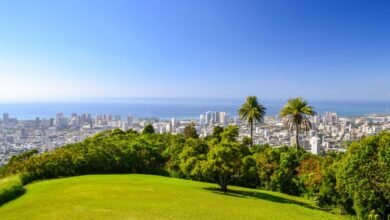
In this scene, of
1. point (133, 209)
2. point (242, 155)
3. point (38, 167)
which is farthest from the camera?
point (38, 167)

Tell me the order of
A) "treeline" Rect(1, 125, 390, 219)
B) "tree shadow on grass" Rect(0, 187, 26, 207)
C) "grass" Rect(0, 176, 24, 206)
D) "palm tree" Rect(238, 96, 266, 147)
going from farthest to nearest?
"palm tree" Rect(238, 96, 266, 147)
"grass" Rect(0, 176, 24, 206)
"tree shadow on grass" Rect(0, 187, 26, 207)
"treeline" Rect(1, 125, 390, 219)

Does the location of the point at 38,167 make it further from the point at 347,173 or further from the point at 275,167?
the point at 347,173

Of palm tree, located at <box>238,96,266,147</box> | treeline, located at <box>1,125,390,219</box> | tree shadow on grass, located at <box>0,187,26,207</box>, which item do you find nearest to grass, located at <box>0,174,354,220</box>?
A: tree shadow on grass, located at <box>0,187,26,207</box>

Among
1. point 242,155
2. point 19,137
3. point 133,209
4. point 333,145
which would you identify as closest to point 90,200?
point 133,209

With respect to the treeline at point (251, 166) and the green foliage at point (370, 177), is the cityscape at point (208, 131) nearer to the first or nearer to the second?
the treeline at point (251, 166)

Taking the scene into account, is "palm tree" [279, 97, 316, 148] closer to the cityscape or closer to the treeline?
the treeline

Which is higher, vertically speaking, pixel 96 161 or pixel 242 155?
pixel 242 155
